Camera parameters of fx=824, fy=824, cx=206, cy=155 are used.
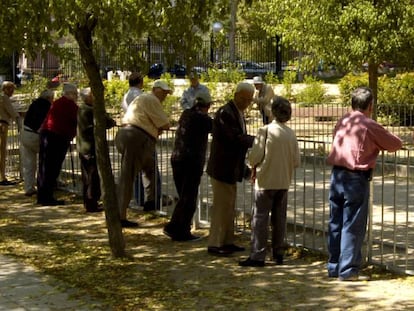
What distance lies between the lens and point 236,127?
8031 millimetres

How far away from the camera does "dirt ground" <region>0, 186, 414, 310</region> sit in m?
6.71

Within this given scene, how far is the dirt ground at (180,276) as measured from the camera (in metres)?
6.71

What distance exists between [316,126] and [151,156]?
35.7 feet

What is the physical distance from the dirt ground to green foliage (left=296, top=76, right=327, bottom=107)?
1517 cm

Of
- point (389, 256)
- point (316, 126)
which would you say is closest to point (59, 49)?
point (389, 256)

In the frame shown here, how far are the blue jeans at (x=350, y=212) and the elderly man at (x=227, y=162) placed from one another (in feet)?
3.52

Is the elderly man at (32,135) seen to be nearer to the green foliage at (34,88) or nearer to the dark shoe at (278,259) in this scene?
the dark shoe at (278,259)

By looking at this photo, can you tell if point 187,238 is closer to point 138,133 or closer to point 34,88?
point 138,133

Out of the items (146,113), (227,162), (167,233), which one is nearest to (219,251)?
(227,162)

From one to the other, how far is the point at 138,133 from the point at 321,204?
8.60ft

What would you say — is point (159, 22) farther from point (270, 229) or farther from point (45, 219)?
point (45, 219)

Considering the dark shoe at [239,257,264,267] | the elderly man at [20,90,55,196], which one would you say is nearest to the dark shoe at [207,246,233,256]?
the dark shoe at [239,257,264,267]

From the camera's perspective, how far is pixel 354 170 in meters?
7.08

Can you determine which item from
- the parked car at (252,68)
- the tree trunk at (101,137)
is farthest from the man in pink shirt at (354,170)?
the parked car at (252,68)
